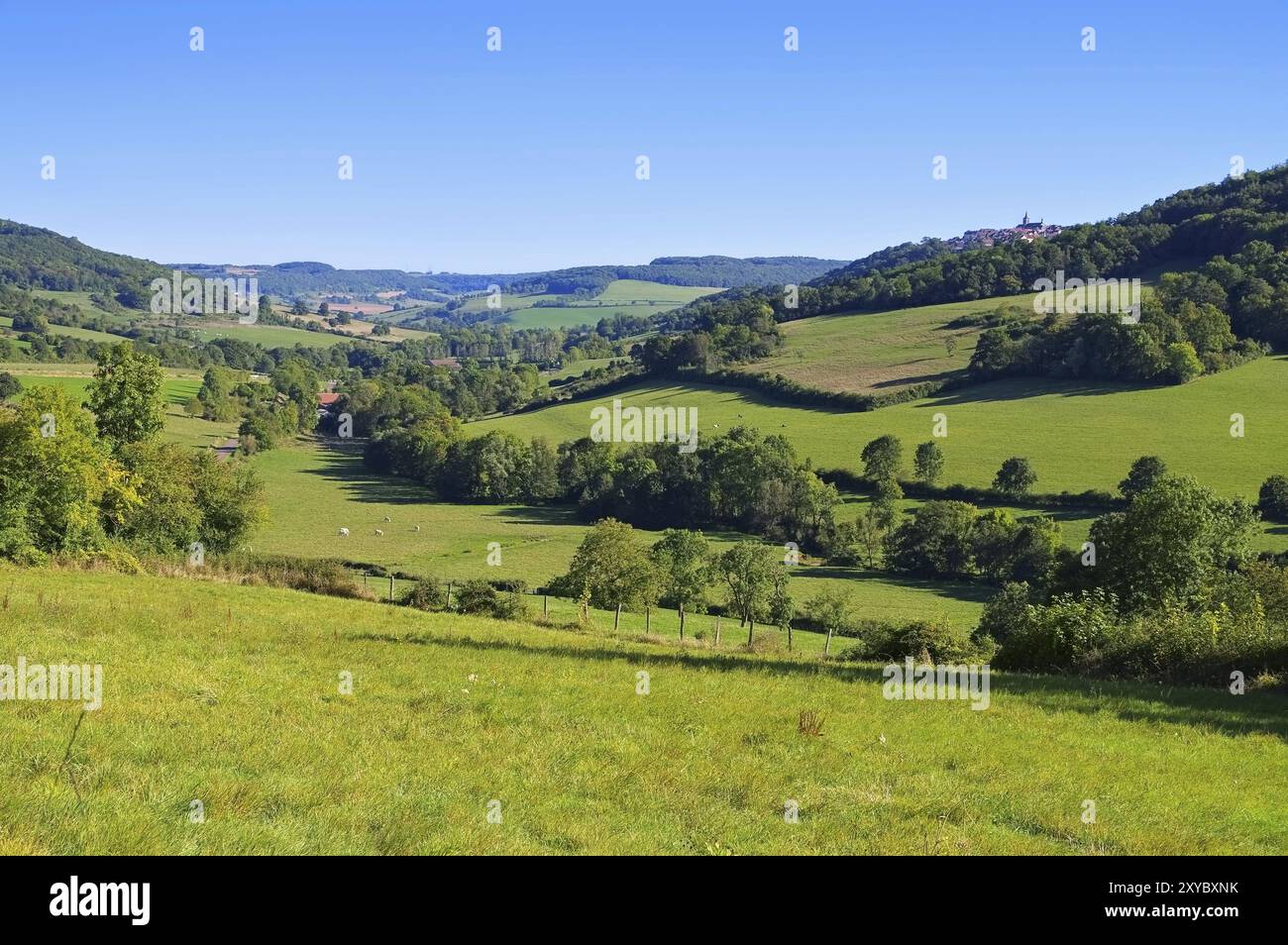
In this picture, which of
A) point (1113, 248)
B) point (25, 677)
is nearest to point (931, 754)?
point (25, 677)

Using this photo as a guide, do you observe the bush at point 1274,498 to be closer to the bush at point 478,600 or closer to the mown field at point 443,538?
the mown field at point 443,538

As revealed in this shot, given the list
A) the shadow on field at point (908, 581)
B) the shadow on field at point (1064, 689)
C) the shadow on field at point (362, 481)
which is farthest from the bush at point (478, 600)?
the shadow on field at point (362, 481)

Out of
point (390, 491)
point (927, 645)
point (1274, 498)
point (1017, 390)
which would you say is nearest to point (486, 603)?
point (927, 645)

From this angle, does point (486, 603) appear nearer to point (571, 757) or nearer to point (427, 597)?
point (427, 597)
